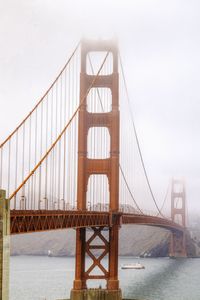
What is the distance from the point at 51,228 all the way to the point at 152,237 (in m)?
103

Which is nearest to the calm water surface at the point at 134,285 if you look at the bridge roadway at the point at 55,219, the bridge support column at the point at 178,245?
the bridge roadway at the point at 55,219

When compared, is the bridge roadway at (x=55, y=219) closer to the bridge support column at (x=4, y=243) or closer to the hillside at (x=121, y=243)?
the bridge support column at (x=4, y=243)

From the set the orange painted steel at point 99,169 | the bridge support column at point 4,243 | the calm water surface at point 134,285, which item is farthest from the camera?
the calm water surface at point 134,285

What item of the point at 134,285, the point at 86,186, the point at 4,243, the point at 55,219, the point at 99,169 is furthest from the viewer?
the point at 134,285

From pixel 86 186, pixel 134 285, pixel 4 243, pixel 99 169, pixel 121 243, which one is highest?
pixel 99 169

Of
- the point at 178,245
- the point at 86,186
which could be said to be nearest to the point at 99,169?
the point at 86,186

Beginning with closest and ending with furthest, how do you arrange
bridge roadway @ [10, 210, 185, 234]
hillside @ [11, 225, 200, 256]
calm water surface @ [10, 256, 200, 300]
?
bridge roadway @ [10, 210, 185, 234]
calm water surface @ [10, 256, 200, 300]
hillside @ [11, 225, 200, 256]

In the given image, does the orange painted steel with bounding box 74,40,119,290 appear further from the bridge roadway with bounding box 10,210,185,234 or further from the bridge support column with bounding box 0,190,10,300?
the bridge support column with bounding box 0,190,10,300

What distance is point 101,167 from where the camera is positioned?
134ft

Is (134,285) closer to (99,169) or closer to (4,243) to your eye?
(99,169)

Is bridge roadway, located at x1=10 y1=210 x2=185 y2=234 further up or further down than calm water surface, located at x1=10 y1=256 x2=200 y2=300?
further up

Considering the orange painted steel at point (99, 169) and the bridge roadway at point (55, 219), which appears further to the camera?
the orange painted steel at point (99, 169)

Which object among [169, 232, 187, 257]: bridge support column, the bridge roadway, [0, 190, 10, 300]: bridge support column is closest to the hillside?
[169, 232, 187, 257]: bridge support column

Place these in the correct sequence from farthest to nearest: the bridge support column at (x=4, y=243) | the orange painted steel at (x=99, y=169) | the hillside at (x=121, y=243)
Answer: the hillside at (x=121, y=243) < the orange painted steel at (x=99, y=169) < the bridge support column at (x=4, y=243)
